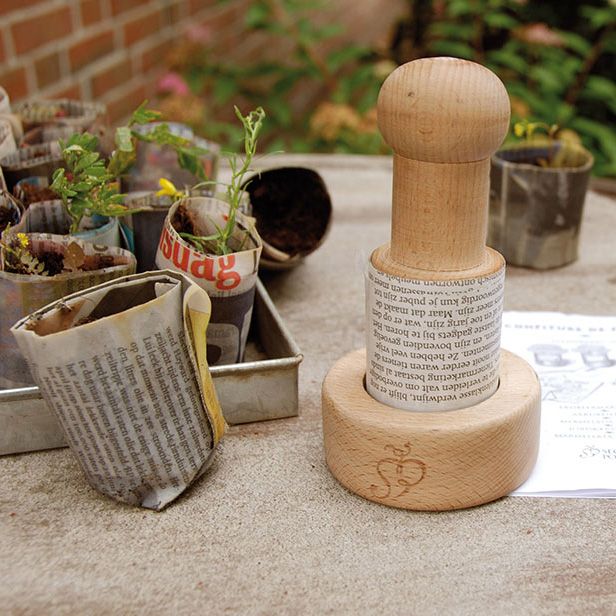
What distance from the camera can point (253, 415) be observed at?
0.78 meters

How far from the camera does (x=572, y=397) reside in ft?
2.68

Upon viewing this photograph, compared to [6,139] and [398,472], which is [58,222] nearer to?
[6,139]

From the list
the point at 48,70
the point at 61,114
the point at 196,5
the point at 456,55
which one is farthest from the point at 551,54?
the point at 61,114

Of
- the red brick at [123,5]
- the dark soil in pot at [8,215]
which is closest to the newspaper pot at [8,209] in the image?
the dark soil in pot at [8,215]

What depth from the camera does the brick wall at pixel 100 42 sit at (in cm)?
157

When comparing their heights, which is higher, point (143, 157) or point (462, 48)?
point (143, 157)

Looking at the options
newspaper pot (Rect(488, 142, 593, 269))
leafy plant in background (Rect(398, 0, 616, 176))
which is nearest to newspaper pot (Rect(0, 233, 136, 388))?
newspaper pot (Rect(488, 142, 593, 269))

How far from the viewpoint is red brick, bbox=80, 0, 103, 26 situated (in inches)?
68.5

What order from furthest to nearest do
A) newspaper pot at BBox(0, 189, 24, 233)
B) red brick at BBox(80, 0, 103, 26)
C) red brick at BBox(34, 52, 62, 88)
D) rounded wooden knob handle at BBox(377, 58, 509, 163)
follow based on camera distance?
red brick at BBox(80, 0, 103, 26) → red brick at BBox(34, 52, 62, 88) → newspaper pot at BBox(0, 189, 24, 233) → rounded wooden knob handle at BBox(377, 58, 509, 163)

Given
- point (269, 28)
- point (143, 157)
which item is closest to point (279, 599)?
point (143, 157)

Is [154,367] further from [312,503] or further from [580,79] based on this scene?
[580,79]

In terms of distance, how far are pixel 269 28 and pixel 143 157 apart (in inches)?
50.9

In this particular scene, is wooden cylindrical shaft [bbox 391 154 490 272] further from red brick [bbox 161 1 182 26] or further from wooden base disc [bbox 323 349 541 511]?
red brick [bbox 161 1 182 26]

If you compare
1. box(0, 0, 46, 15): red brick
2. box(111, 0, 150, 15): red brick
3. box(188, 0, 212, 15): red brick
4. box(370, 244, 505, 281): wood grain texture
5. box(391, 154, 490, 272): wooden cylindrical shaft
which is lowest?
box(188, 0, 212, 15): red brick
